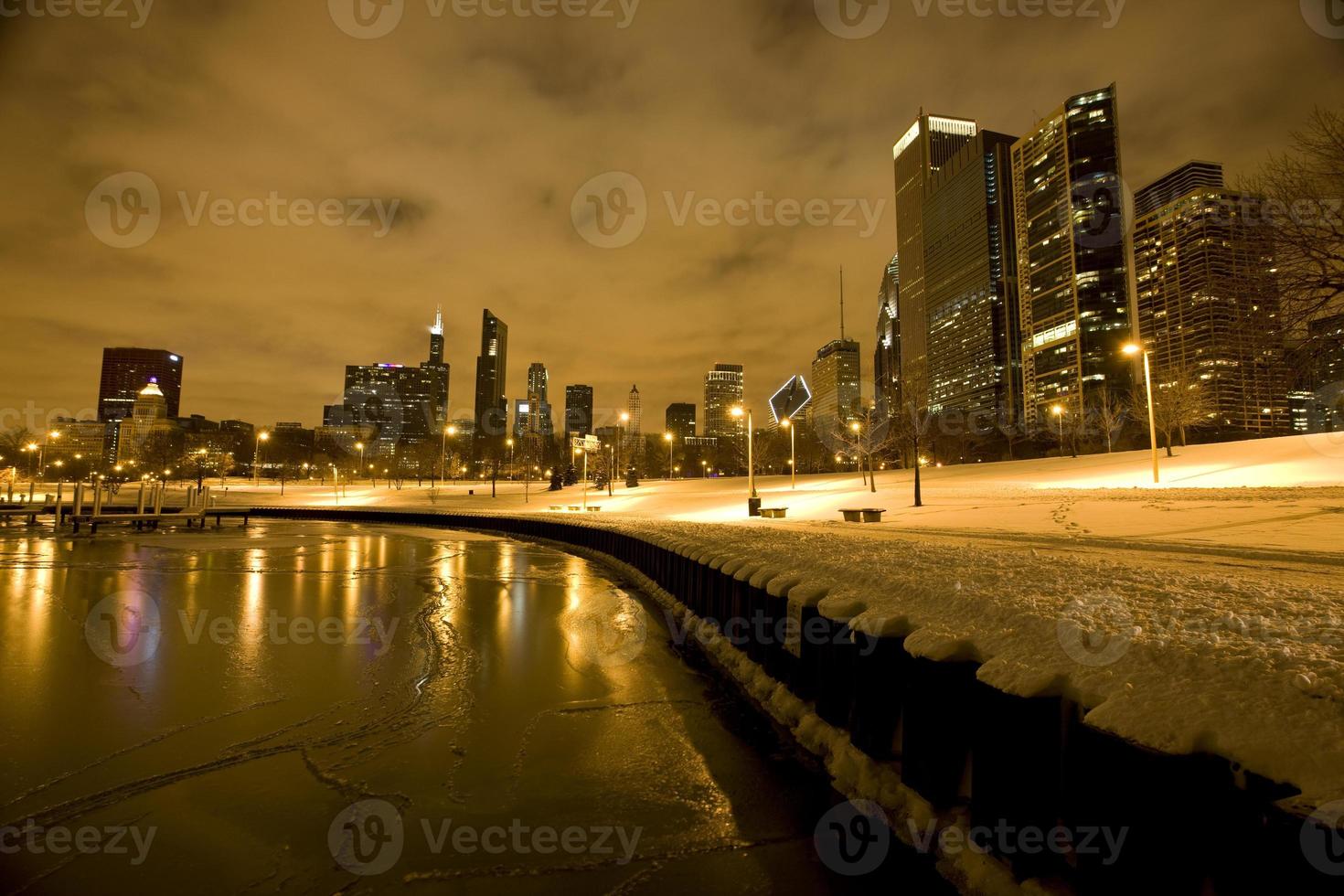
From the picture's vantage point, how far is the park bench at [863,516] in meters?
23.0

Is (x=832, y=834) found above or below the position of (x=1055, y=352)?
below

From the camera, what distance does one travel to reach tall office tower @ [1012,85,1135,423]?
474 feet

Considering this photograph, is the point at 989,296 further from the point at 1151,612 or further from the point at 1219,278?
the point at 1151,612

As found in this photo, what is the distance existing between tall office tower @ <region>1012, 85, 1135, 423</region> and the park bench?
137741 mm

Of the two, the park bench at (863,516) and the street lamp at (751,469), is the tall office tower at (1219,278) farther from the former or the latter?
the street lamp at (751,469)

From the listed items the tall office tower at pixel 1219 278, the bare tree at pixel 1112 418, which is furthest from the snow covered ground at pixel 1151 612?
the bare tree at pixel 1112 418

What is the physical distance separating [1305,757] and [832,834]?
2.76 m

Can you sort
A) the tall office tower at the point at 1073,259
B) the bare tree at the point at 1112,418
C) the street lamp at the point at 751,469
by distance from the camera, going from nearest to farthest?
the street lamp at the point at 751,469
the bare tree at the point at 1112,418
the tall office tower at the point at 1073,259

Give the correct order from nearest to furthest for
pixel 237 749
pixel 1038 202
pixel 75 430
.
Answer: pixel 237 749
pixel 75 430
pixel 1038 202

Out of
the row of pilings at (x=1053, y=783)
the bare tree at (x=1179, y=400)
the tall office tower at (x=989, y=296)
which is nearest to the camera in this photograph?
the row of pilings at (x=1053, y=783)

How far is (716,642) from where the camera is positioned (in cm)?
902

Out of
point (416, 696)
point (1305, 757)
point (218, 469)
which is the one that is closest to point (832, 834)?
point (1305, 757)

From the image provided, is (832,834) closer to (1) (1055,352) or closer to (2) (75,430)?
(1) (1055,352)

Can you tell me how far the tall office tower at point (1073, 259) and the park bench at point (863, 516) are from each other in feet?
452
